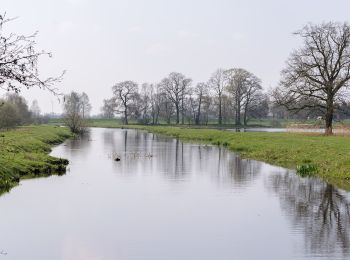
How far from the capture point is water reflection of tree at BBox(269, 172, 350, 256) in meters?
12.1

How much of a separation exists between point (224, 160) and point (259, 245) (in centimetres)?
2159

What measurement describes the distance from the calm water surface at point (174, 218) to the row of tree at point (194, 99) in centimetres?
8672

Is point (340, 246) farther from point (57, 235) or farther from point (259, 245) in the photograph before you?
point (57, 235)

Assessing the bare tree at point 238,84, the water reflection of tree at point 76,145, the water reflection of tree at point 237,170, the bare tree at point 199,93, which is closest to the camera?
the water reflection of tree at point 237,170

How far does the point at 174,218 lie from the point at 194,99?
111685mm

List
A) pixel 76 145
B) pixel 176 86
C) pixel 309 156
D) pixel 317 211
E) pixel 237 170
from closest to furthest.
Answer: pixel 317 211 < pixel 237 170 < pixel 309 156 < pixel 76 145 < pixel 176 86

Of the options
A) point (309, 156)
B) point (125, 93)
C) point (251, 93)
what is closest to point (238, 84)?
point (251, 93)

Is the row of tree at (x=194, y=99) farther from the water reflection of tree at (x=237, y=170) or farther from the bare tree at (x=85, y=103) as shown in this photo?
the water reflection of tree at (x=237, y=170)

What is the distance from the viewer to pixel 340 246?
11.9m

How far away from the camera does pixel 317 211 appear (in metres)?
16.3

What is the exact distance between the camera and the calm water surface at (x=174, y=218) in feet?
37.7

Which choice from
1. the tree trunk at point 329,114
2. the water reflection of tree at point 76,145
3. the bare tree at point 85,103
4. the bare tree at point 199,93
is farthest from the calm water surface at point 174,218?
the bare tree at point 85,103

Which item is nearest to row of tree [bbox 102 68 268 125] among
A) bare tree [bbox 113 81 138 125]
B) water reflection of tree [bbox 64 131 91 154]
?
bare tree [bbox 113 81 138 125]

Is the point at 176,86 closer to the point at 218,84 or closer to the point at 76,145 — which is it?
the point at 218,84
